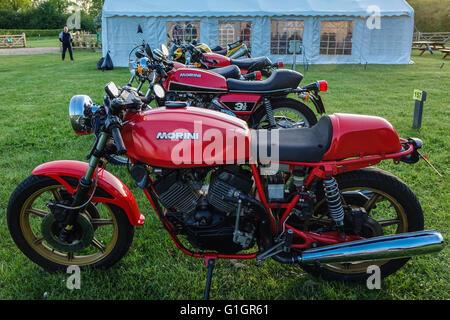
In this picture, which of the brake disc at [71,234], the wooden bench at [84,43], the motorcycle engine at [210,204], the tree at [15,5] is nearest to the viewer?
the motorcycle engine at [210,204]

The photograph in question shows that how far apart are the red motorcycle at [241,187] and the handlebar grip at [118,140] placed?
12 millimetres

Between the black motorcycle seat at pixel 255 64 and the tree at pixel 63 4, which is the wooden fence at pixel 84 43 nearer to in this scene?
the black motorcycle seat at pixel 255 64

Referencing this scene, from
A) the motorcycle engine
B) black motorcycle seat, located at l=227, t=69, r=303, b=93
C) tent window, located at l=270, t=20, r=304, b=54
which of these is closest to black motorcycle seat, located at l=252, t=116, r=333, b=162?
the motorcycle engine

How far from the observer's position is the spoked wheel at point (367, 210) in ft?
7.48

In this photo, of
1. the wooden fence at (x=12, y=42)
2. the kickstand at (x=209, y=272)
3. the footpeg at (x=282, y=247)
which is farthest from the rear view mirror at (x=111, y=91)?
the wooden fence at (x=12, y=42)

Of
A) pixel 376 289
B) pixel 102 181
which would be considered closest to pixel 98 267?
pixel 102 181

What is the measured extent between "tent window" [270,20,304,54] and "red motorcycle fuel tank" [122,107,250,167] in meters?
14.0

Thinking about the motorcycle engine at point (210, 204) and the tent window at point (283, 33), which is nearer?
the motorcycle engine at point (210, 204)

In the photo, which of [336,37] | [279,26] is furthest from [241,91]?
[336,37]

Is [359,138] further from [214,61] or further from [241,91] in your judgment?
[214,61]

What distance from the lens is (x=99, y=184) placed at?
7.90 feet

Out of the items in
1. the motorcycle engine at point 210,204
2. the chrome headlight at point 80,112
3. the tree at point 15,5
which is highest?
the tree at point 15,5

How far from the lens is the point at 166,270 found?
106 inches

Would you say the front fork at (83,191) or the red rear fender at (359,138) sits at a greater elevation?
the red rear fender at (359,138)
